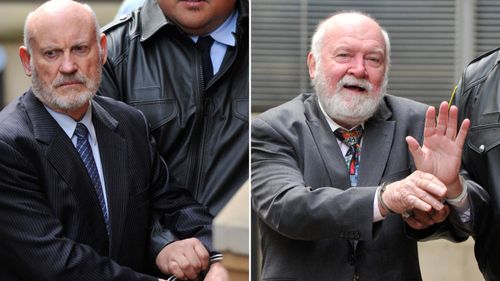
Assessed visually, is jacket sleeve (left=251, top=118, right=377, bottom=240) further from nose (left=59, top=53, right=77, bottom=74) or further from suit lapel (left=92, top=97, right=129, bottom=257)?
nose (left=59, top=53, right=77, bottom=74)

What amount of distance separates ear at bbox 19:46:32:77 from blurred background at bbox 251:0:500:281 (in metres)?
0.65

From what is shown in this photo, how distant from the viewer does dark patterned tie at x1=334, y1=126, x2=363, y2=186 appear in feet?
8.74

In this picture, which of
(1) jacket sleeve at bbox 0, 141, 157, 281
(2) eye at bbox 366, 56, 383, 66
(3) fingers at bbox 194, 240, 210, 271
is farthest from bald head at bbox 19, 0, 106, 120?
(2) eye at bbox 366, 56, 383, 66

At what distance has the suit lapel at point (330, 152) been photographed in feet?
8.68

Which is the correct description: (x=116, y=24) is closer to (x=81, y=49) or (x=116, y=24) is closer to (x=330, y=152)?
(x=81, y=49)

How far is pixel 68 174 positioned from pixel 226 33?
560 mm

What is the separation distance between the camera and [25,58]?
2.46 metres

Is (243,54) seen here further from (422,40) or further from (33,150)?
(422,40)

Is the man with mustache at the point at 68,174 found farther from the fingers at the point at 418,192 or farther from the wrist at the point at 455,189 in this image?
the wrist at the point at 455,189

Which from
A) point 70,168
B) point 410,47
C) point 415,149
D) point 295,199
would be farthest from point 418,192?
point 410,47

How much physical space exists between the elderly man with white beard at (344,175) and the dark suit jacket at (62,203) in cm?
36

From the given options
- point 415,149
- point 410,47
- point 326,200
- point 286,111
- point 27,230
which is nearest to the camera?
point 27,230

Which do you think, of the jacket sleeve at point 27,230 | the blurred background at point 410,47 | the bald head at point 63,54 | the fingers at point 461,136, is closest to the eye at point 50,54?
the bald head at point 63,54

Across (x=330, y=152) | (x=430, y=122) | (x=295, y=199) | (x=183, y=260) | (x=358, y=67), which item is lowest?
(x=183, y=260)
